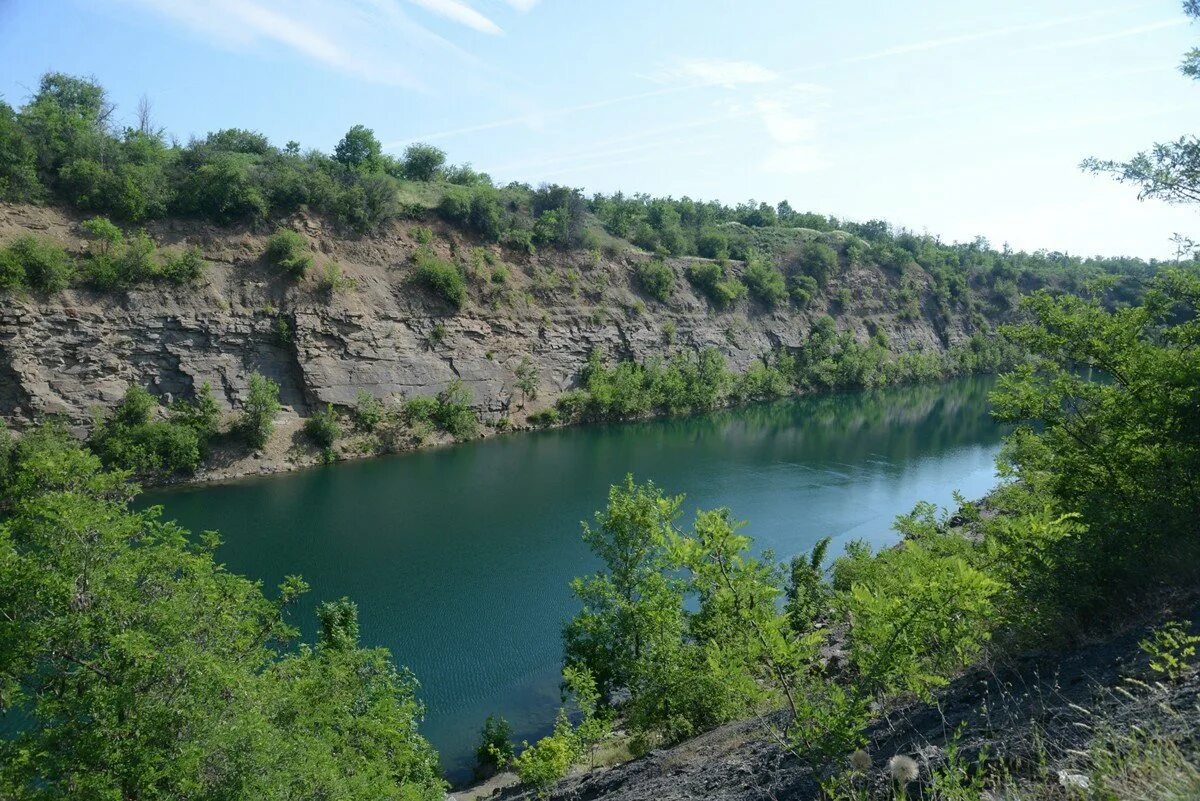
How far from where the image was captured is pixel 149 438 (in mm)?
33656

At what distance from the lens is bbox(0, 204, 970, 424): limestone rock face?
35062 mm

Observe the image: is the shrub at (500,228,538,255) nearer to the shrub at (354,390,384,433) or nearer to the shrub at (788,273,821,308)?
the shrub at (354,390,384,433)

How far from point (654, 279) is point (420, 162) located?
23289 mm

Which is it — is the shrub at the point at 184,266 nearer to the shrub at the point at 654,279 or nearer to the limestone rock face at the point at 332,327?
the limestone rock face at the point at 332,327

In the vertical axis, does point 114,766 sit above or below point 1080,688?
below

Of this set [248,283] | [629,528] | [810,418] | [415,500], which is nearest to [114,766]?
[629,528]

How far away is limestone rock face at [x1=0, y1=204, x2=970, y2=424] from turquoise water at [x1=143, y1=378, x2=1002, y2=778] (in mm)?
6619

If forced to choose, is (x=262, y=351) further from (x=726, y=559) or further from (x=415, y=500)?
(x=726, y=559)

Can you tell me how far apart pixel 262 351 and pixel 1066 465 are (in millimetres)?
41502

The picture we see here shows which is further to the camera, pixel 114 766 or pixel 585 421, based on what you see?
pixel 585 421

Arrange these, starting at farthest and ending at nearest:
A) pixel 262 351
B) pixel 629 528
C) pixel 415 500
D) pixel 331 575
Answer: pixel 262 351, pixel 415 500, pixel 331 575, pixel 629 528

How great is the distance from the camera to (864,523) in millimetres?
30578

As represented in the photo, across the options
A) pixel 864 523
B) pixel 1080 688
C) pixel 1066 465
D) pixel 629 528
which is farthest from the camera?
pixel 864 523

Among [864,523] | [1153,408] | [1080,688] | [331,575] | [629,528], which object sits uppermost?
[1153,408]
